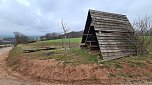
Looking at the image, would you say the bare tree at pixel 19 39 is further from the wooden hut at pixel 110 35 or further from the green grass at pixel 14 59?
the wooden hut at pixel 110 35

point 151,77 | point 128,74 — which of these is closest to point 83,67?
point 128,74

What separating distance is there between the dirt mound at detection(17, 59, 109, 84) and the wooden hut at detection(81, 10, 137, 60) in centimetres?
207

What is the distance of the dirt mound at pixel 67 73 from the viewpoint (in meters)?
9.95

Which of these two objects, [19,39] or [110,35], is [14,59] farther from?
[19,39]

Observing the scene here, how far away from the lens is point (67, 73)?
10570mm

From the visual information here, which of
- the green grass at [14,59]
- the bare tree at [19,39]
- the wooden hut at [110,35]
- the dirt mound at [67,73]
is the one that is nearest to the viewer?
A: the dirt mound at [67,73]

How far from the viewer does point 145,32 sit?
15.4m

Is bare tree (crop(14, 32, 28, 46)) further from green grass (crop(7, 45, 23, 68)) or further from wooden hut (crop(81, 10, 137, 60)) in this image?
wooden hut (crop(81, 10, 137, 60))

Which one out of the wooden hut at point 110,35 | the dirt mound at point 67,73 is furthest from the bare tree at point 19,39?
the dirt mound at point 67,73

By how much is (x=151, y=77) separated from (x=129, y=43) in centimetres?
464

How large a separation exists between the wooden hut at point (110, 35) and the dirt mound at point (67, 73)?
207 centimetres

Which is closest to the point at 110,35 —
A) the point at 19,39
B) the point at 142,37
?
the point at 142,37

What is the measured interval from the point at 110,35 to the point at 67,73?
511 centimetres

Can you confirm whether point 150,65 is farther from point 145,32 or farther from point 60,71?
point 60,71
